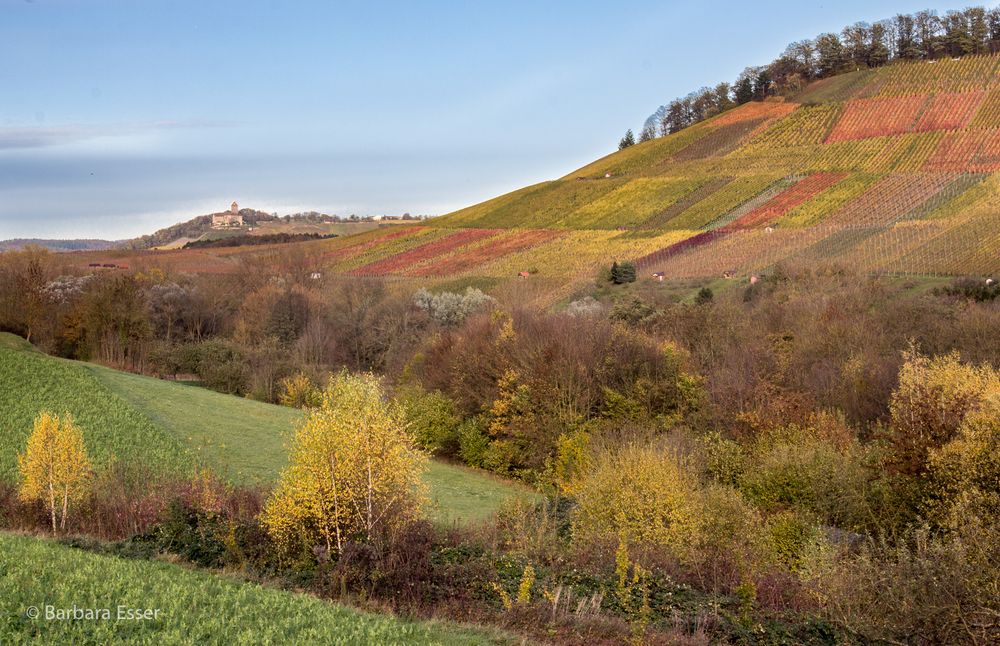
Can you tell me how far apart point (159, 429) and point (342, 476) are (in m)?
19.5

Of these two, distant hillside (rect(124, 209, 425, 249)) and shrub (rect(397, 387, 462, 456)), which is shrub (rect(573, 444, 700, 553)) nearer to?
shrub (rect(397, 387, 462, 456))

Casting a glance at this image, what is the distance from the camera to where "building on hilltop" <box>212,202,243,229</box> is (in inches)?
5823

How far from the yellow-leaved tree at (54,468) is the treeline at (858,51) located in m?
120

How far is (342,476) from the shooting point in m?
15.9

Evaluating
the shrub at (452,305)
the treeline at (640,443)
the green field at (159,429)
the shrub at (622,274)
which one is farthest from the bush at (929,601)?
the shrub at (622,274)

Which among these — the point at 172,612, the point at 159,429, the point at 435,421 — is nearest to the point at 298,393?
the point at 435,421

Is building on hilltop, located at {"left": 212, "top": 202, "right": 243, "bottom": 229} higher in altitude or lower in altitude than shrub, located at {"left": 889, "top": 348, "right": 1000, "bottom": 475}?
higher

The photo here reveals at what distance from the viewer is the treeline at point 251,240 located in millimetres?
118875

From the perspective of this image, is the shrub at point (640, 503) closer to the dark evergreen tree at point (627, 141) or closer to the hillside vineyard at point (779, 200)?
the hillside vineyard at point (779, 200)

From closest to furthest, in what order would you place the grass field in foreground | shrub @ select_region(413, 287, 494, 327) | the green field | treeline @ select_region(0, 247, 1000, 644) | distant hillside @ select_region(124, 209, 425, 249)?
the grass field in foreground → treeline @ select_region(0, 247, 1000, 644) → the green field → shrub @ select_region(413, 287, 494, 327) → distant hillside @ select_region(124, 209, 425, 249)

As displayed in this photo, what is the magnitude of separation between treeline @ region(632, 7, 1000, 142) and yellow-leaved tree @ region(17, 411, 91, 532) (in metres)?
120

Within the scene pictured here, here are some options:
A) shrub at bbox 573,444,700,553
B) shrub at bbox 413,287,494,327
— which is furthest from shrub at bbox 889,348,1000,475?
shrub at bbox 413,287,494,327

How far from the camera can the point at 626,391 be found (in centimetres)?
3962

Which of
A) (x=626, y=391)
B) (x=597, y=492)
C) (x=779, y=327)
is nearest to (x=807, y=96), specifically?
(x=779, y=327)
